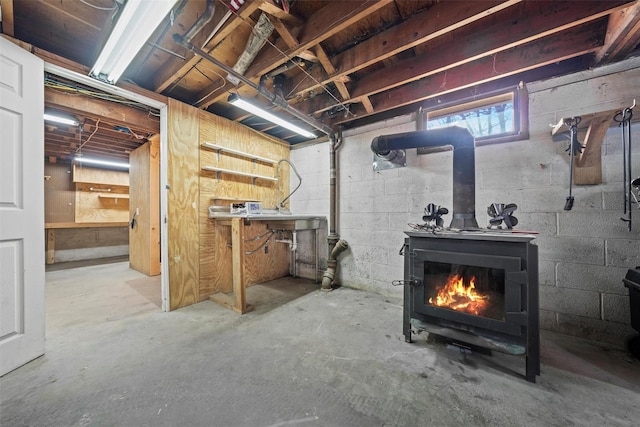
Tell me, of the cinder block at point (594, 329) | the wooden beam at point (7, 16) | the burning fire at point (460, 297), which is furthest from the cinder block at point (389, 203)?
the wooden beam at point (7, 16)

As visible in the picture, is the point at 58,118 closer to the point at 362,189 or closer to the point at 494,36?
the point at 362,189

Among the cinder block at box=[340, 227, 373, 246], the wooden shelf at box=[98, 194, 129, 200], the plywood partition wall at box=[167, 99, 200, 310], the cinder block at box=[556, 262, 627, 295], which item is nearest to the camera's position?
the cinder block at box=[556, 262, 627, 295]

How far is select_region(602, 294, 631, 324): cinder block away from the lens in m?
1.73

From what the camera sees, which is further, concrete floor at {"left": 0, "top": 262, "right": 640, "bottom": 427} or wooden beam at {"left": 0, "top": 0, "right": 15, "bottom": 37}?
wooden beam at {"left": 0, "top": 0, "right": 15, "bottom": 37}

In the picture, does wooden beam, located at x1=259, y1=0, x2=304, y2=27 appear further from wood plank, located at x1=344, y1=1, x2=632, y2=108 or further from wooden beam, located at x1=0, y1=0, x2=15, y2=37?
wooden beam, located at x1=0, y1=0, x2=15, y2=37

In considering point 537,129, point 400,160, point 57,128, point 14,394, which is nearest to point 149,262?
point 57,128

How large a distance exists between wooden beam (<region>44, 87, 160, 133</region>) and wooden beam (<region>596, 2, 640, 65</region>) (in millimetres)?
4201

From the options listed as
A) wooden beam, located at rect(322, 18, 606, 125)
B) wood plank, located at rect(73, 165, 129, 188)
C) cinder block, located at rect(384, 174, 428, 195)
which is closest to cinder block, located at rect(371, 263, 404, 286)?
cinder block, located at rect(384, 174, 428, 195)

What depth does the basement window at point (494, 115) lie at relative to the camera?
6.83 feet

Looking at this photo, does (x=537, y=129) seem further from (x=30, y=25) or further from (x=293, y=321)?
(x=30, y=25)

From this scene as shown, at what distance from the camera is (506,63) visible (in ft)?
6.45

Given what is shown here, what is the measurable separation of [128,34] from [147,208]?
10.3 ft

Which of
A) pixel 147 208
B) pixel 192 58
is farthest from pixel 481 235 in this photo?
pixel 147 208

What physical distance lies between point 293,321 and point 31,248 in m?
1.99
